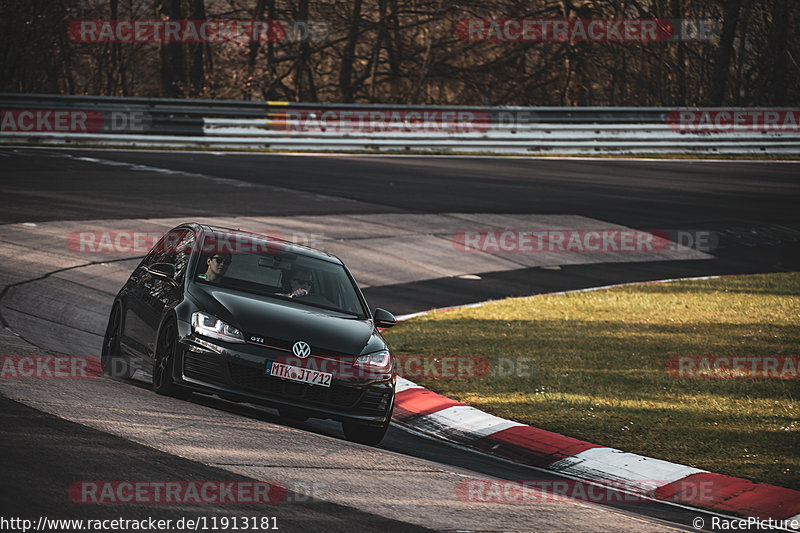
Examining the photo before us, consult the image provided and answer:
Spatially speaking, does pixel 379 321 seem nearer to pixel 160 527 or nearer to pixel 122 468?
pixel 122 468

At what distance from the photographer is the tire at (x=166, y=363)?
756 centimetres

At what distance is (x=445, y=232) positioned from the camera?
1833cm

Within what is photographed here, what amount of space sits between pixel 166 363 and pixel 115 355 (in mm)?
1540

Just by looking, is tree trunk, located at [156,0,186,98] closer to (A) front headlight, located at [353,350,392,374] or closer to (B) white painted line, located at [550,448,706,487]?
(A) front headlight, located at [353,350,392,374]

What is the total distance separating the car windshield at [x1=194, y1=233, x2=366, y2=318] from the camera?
8.40m

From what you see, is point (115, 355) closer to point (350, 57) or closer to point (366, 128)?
point (366, 128)

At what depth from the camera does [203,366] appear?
7.38m

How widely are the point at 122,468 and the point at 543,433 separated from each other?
154 inches

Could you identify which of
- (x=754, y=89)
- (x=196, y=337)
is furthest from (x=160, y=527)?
(x=754, y=89)
